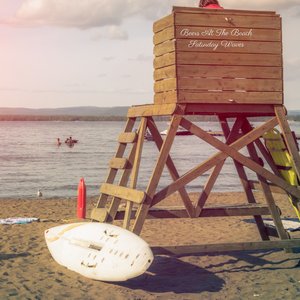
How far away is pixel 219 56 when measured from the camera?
32.9ft

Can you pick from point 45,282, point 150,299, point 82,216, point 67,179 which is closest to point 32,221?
point 82,216

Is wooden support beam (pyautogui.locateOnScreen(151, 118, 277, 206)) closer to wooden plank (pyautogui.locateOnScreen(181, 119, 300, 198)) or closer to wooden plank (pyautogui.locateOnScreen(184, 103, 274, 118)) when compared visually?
wooden plank (pyautogui.locateOnScreen(181, 119, 300, 198))

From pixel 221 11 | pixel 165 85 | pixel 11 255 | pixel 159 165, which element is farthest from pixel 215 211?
pixel 11 255

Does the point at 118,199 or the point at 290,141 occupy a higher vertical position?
the point at 290,141

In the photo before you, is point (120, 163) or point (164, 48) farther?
point (120, 163)

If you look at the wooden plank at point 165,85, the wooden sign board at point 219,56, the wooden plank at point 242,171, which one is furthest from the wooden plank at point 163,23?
the wooden plank at point 242,171

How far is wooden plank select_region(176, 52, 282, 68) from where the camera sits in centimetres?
985

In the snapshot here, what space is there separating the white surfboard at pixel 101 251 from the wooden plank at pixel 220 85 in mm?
2774

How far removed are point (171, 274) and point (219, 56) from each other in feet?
13.7

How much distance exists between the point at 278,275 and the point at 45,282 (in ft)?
14.1

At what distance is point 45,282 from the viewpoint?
31.9 feet

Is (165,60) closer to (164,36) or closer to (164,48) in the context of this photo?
(164,48)

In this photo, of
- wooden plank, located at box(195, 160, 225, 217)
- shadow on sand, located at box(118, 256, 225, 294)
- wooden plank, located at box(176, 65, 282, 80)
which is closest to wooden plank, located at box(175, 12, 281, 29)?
wooden plank, located at box(176, 65, 282, 80)

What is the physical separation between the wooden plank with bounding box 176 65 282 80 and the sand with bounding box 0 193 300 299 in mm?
3729
